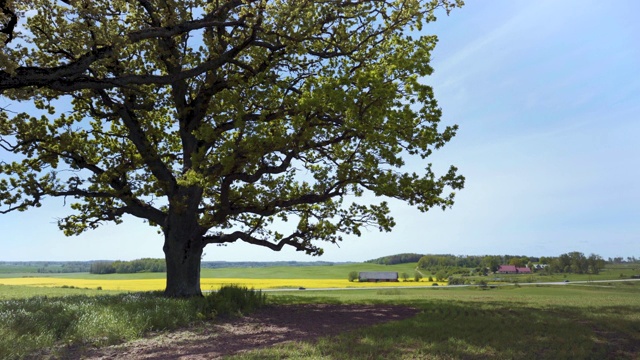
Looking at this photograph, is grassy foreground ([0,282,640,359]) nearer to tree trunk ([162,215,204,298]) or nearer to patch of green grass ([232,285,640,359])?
patch of green grass ([232,285,640,359])

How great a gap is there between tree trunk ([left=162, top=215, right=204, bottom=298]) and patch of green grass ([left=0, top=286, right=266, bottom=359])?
3769mm

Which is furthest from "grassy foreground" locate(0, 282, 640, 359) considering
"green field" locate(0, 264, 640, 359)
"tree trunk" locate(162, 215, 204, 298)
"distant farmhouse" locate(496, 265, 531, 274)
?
"distant farmhouse" locate(496, 265, 531, 274)

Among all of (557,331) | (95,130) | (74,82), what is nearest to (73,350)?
(74,82)

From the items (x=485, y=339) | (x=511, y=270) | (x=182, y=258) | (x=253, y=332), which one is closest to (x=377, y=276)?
(x=511, y=270)

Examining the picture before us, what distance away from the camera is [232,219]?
22.6m

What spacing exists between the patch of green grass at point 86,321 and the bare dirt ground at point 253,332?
2.30ft

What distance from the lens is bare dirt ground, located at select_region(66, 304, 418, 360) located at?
9.31m

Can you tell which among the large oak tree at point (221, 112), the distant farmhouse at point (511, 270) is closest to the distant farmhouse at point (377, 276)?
the distant farmhouse at point (511, 270)

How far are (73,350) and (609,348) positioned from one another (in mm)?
12122

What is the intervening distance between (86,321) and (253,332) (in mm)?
4427

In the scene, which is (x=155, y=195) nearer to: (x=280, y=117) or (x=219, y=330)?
(x=280, y=117)

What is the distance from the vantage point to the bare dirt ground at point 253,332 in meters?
9.31

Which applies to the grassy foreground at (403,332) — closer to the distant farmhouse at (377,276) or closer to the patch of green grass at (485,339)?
the patch of green grass at (485,339)

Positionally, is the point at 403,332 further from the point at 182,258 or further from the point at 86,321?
the point at 182,258
